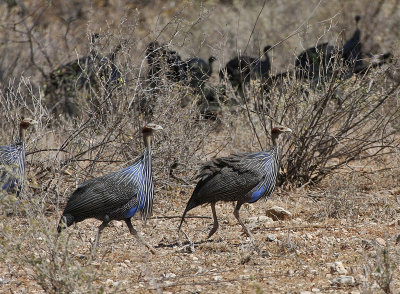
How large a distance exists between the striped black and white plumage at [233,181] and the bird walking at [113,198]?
491 mm

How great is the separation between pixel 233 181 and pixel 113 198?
45.8 inches

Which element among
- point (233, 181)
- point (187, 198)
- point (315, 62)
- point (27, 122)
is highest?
point (315, 62)

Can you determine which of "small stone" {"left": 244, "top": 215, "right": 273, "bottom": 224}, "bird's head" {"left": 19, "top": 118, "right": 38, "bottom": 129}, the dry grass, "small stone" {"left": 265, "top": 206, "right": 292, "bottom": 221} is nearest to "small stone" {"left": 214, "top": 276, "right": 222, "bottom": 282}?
the dry grass

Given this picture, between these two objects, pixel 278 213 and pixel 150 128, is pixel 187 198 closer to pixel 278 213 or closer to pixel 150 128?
pixel 278 213

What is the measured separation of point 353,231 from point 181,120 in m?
2.46

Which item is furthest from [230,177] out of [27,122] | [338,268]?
[27,122]

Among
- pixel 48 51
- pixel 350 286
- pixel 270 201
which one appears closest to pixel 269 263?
pixel 350 286

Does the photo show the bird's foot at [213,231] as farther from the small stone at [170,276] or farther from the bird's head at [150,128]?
the small stone at [170,276]

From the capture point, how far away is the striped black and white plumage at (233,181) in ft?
20.3

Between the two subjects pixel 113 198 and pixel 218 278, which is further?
pixel 113 198

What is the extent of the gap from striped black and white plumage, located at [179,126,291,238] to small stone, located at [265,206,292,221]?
0.47m

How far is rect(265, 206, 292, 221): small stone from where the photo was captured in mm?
6819

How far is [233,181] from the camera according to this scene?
6188 millimetres

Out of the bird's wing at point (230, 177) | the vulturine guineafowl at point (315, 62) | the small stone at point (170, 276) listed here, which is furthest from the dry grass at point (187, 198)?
the bird's wing at point (230, 177)
